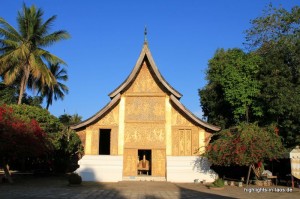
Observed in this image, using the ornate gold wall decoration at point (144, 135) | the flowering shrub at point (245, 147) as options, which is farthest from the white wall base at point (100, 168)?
the flowering shrub at point (245, 147)

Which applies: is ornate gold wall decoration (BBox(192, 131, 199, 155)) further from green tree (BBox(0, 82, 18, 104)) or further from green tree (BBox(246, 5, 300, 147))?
green tree (BBox(0, 82, 18, 104))

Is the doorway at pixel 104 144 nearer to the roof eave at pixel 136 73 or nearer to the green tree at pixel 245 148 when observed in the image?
the roof eave at pixel 136 73

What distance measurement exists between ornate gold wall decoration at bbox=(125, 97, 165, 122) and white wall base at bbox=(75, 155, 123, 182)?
2700 mm

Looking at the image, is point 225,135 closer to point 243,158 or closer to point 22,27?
point 243,158

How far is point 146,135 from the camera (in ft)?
67.3

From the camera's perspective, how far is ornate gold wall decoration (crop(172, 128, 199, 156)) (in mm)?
20181

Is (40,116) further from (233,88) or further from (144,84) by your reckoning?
(233,88)

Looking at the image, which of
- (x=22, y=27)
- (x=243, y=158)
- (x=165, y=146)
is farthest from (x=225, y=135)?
(x=22, y=27)

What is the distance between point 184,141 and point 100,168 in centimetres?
523

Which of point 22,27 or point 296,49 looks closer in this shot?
point 296,49

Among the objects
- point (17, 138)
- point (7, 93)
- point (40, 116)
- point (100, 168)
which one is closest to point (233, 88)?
point (100, 168)

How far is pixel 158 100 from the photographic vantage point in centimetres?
2086

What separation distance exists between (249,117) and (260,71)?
340 centimetres

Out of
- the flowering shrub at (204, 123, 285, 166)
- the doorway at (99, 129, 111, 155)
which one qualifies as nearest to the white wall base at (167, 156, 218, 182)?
the flowering shrub at (204, 123, 285, 166)
